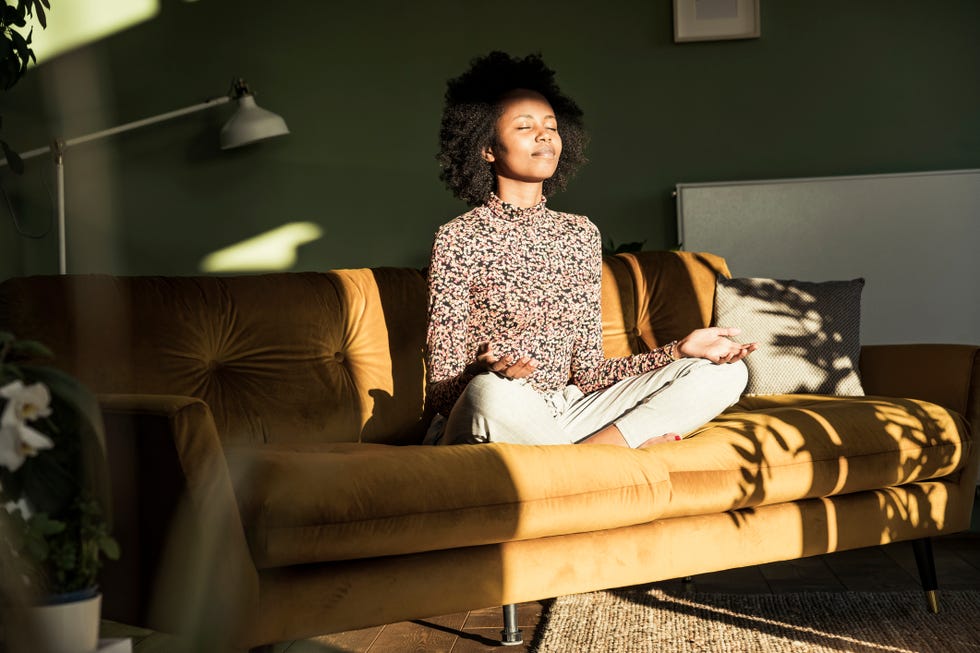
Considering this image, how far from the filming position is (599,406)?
2.18 meters

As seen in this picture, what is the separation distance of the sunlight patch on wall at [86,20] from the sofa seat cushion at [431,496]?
2579mm

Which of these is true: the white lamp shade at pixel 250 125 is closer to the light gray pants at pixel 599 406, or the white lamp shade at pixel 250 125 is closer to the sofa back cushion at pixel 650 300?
the sofa back cushion at pixel 650 300

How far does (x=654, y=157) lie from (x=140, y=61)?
6.19 ft

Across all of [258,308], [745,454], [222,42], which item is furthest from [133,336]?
[222,42]

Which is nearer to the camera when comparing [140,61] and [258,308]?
[258,308]

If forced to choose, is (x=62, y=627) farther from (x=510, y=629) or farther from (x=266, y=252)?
(x=266, y=252)

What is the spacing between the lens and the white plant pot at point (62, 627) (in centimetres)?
83

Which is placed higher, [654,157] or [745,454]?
[654,157]

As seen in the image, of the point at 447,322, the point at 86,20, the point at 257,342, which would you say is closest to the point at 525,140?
the point at 447,322

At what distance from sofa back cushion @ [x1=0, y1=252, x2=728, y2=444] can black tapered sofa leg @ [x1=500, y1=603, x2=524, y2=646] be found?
18.5 inches

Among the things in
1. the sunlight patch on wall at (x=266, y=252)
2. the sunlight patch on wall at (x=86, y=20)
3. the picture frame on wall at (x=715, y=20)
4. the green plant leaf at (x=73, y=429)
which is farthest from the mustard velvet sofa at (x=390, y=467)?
the sunlight patch on wall at (x=86, y=20)

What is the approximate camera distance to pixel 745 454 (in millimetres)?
1996

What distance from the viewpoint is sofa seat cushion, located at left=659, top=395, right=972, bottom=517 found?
1944mm

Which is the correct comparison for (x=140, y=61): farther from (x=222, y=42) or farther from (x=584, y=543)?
(x=584, y=543)
